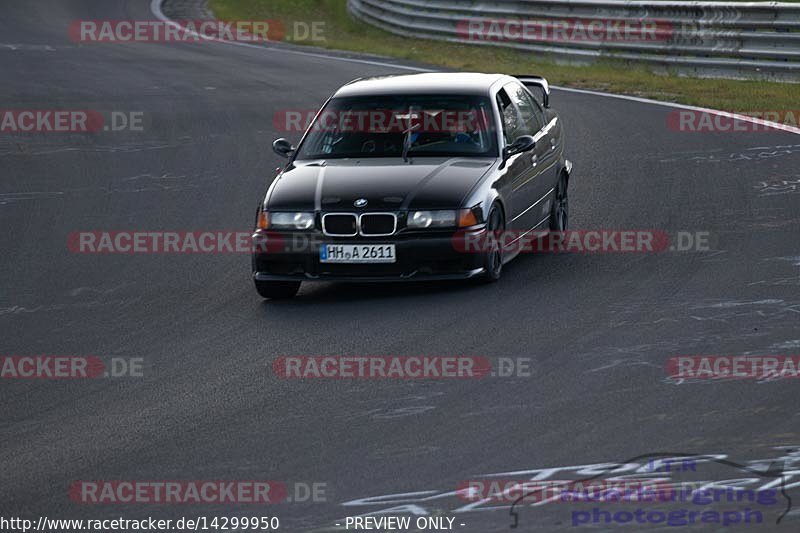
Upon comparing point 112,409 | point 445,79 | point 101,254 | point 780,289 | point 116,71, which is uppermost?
point 116,71

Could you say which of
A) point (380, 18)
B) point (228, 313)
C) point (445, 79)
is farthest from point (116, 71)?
point (228, 313)

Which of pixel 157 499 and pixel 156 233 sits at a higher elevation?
pixel 156 233

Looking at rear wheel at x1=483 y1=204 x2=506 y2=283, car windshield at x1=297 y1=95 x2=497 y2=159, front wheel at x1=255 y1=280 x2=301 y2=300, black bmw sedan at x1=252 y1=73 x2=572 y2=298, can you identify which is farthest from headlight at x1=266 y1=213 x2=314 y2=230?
rear wheel at x1=483 y1=204 x2=506 y2=283

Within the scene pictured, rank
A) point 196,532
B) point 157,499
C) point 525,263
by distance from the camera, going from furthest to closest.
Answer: point 525,263 < point 157,499 < point 196,532

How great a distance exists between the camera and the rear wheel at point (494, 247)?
10.8 m

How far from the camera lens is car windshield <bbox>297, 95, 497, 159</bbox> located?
1152cm

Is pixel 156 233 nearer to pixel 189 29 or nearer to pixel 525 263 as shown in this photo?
pixel 525 263

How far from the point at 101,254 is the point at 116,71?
1412 cm

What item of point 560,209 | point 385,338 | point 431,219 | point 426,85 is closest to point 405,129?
point 426,85

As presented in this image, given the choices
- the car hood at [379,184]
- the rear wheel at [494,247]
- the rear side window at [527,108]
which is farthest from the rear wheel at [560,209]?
the rear wheel at [494,247]

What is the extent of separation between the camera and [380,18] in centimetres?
3275

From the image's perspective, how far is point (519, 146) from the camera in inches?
454

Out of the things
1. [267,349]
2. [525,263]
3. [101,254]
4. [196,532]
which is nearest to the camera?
[196,532]

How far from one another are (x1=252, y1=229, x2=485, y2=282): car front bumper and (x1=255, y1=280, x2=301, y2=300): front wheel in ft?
0.17
